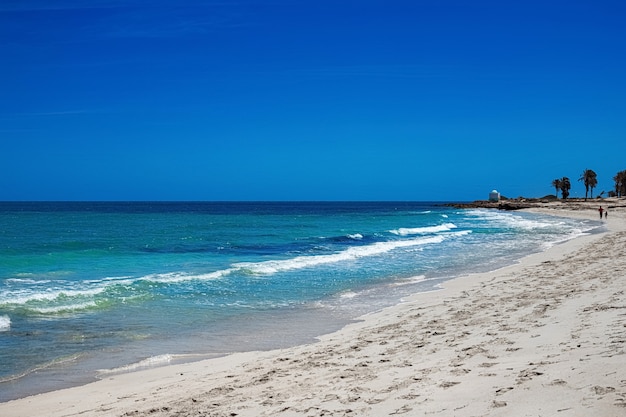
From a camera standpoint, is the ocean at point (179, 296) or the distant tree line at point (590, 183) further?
the distant tree line at point (590, 183)

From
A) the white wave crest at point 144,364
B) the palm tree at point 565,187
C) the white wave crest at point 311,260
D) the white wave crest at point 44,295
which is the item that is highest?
the palm tree at point 565,187

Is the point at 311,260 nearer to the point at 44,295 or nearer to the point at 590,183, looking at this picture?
the point at 44,295

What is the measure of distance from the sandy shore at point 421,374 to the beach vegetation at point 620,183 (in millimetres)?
130189

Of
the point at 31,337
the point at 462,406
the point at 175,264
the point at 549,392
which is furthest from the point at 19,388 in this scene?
the point at 175,264

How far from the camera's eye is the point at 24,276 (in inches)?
770

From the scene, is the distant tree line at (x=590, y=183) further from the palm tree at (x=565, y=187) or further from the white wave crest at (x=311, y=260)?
the white wave crest at (x=311, y=260)

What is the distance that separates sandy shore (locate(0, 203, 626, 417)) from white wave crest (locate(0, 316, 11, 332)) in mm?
4704

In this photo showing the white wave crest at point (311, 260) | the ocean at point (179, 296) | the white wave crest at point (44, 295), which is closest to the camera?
the ocean at point (179, 296)

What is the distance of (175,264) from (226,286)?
7.03 m

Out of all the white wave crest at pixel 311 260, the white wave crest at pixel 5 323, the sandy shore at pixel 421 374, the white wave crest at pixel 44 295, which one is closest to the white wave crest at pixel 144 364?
the sandy shore at pixel 421 374

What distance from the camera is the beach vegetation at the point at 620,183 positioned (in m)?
124

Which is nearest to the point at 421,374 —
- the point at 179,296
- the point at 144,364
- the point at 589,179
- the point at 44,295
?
the point at 144,364

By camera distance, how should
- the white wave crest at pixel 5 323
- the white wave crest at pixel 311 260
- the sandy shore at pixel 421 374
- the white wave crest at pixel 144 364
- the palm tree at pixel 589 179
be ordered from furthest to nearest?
1. the palm tree at pixel 589 179
2. the white wave crest at pixel 311 260
3. the white wave crest at pixel 5 323
4. the white wave crest at pixel 144 364
5. the sandy shore at pixel 421 374

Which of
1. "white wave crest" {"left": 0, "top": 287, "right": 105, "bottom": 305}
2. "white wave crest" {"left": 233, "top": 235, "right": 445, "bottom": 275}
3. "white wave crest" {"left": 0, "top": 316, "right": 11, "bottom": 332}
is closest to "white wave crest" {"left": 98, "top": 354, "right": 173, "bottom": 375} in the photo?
"white wave crest" {"left": 0, "top": 316, "right": 11, "bottom": 332}
